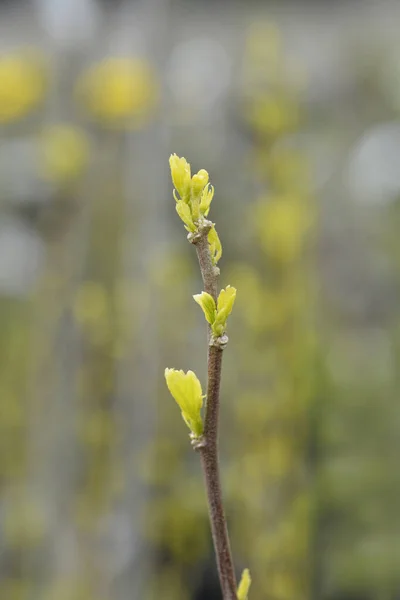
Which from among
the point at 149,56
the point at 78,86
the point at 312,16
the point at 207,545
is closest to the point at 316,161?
the point at 149,56

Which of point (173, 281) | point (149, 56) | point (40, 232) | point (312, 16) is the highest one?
point (312, 16)

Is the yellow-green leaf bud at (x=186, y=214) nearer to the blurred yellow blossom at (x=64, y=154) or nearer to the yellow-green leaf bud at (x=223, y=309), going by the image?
the yellow-green leaf bud at (x=223, y=309)

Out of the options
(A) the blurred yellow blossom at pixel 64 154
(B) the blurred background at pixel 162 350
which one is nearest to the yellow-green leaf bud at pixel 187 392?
(B) the blurred background at pixel 162 350

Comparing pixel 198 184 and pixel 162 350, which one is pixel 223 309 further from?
pixel 162 350

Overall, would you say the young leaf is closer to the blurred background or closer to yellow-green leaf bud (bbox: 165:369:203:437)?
yellow-green leaf bud (bbox: 165:369:203:437)

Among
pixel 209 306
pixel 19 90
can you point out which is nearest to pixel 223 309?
pixel 209 306

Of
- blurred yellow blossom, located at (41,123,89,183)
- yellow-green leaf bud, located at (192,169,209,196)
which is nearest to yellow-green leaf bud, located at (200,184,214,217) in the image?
yellow-green leaf bud, located at (192,169,209,196)

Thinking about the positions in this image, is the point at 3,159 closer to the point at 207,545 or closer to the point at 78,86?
the point at 78,86
